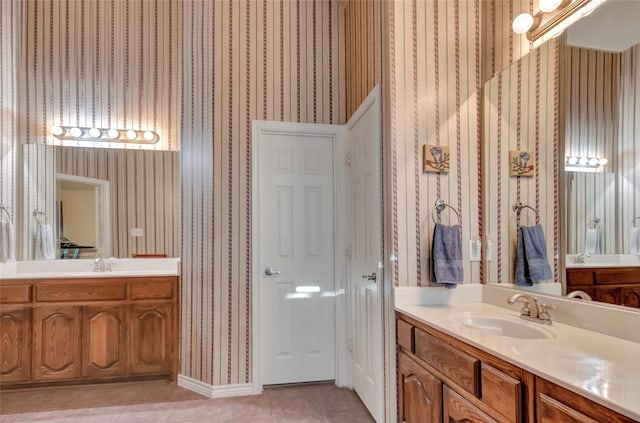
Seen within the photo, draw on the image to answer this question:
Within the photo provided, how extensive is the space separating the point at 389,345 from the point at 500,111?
144 centimetres

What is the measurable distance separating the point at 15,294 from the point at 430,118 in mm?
3293

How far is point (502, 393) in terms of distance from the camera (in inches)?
42.0

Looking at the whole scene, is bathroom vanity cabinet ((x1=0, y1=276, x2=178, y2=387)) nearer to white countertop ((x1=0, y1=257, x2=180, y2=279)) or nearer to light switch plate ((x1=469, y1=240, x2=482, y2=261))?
white countertop ((x1=0, y1=257, x2=180, y2=279))

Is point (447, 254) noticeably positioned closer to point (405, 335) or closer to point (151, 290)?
point (405, 335)

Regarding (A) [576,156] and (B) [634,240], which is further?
(A) [576,156]

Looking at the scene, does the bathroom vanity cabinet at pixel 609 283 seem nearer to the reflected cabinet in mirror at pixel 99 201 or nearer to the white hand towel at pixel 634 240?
the white hand towel at pixel 634 240

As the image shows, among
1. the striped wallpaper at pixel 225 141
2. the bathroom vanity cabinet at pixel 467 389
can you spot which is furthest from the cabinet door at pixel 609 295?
the striped wallpaper at pixel 225 141

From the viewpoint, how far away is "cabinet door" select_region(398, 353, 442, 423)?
142cm

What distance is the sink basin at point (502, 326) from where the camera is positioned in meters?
1.36

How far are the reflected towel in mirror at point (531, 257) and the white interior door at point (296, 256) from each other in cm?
137

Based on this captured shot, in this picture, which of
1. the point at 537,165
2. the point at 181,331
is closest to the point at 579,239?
the point at 537,165

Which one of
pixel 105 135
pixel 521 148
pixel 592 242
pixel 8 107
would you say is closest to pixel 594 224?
pixel 592 242

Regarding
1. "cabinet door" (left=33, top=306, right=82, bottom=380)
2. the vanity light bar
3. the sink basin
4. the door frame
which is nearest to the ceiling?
the sink basin

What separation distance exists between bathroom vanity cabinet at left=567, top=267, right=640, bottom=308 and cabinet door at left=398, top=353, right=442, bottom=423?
2.40 ft
